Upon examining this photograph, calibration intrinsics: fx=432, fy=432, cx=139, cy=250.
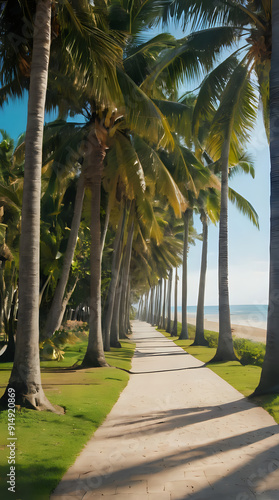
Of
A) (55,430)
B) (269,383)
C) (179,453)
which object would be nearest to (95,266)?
(269,383)

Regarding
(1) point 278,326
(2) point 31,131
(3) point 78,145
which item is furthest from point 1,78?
(1) point 278,326

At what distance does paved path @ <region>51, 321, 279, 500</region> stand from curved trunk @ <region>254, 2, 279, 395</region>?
71 centimetres

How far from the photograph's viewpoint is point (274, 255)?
30.2 feet

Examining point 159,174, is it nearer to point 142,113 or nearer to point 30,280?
point 142,113

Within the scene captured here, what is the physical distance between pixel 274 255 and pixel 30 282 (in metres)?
5.11

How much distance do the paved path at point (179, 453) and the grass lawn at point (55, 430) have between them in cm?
16

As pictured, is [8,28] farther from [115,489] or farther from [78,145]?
[115,489]

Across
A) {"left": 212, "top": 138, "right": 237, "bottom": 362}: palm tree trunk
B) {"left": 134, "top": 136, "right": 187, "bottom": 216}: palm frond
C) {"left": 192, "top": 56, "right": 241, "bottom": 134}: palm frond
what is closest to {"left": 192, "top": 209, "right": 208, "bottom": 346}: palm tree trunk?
{"left": 212, "top": 138, "right": 237, "bottom": 362}: palm tree trunk

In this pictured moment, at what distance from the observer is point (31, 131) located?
765 cm

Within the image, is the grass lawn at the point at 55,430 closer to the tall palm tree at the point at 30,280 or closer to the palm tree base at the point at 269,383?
the tall palm tree at the point at 30,280

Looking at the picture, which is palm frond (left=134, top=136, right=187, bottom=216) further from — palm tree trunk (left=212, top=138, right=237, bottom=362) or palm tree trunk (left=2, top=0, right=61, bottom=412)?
palm tree trunk (left=2, top=0, right=61, bottom=412)

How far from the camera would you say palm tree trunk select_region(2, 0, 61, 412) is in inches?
285

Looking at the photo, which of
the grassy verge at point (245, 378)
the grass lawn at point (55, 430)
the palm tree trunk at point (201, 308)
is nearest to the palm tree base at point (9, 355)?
the grass lawn at point (55, 430)

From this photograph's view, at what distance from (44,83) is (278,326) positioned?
667cm
